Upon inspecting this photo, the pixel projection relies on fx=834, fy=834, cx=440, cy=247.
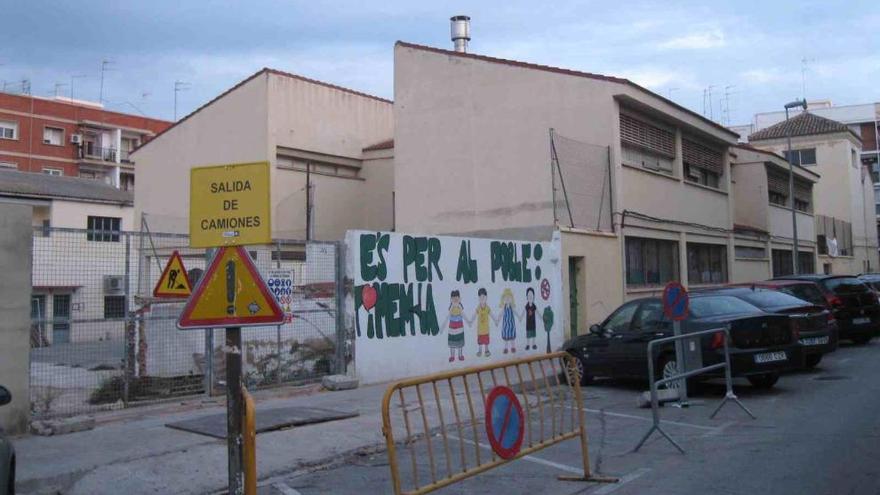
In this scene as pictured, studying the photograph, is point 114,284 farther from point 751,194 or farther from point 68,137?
point 68,137

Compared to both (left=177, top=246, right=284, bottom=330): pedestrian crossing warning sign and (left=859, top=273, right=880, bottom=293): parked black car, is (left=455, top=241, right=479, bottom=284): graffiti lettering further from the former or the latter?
(left=859, top=273, right=880, bottom=293): parked black car

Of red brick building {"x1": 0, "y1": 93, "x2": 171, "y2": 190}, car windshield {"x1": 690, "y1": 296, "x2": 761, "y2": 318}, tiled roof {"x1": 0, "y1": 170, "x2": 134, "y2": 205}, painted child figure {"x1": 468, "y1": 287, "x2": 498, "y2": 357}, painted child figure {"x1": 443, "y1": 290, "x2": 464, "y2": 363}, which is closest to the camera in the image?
car windshield {"x1": 690, "y1": 296, "x2": 761, "y2": 318}

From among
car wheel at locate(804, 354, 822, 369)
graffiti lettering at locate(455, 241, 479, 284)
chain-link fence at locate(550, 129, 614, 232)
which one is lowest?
car wheel at locate(804, 354, 822, 369)

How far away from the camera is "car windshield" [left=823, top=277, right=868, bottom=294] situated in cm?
1896

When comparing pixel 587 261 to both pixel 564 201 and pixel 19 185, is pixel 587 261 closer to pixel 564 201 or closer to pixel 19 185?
pixel 564 201

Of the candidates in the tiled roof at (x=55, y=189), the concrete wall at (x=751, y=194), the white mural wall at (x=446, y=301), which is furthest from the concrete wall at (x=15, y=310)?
the concrete wall at (x=751, y=194)

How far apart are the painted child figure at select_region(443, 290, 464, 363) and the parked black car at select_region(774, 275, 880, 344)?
27.5ft

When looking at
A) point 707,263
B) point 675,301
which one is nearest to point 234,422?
point 675,301

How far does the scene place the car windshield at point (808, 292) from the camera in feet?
58.6

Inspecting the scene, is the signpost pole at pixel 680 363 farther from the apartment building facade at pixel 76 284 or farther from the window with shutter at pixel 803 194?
the window with shutter at pixel 803 194

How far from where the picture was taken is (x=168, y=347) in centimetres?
1284

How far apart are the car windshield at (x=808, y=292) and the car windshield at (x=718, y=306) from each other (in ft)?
17.8

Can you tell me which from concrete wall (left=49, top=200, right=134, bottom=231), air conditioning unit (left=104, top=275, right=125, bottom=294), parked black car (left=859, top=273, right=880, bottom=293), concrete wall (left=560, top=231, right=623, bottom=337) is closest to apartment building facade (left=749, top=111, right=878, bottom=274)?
parked black car (left=859, top=273, right=880, bottom=293)

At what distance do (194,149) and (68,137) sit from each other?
3452 cm
